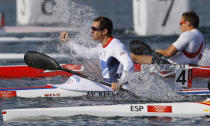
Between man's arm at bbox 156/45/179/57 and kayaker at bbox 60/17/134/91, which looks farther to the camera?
man's arm at bbox 156/45/179/57

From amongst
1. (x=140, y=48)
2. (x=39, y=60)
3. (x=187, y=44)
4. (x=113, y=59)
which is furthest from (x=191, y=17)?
(x=39, y=60)

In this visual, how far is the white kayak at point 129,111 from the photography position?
7.98m

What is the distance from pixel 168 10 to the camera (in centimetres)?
2003

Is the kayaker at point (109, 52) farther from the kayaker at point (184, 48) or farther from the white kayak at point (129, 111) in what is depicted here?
the kayaker at point (184, 48)

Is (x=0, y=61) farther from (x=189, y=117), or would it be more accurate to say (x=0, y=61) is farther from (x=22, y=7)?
(x=22, y=7)

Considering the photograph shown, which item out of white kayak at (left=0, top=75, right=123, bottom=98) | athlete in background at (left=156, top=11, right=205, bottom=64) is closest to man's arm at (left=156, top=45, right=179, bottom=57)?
athlete in background at (left=156, top=11, right=205, bottom=64)

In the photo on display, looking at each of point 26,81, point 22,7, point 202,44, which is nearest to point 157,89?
point 202,44

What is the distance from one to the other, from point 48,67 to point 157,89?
5.58ft

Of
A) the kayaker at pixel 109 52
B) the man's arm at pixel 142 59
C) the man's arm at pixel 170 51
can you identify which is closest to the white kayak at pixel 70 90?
the kayaker at pixel 109 52

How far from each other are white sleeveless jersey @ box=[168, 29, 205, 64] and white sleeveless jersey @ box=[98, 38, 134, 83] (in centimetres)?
145

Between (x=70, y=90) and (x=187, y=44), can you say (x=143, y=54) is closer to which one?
(x=187, y=44)

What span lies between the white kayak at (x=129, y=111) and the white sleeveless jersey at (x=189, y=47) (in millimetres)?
1775

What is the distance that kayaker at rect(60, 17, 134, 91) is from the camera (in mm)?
8343

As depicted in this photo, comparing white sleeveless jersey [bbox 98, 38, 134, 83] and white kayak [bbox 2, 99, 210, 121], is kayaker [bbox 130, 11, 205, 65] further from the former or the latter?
white kayak [bbox 2, 99, 210, 121]
